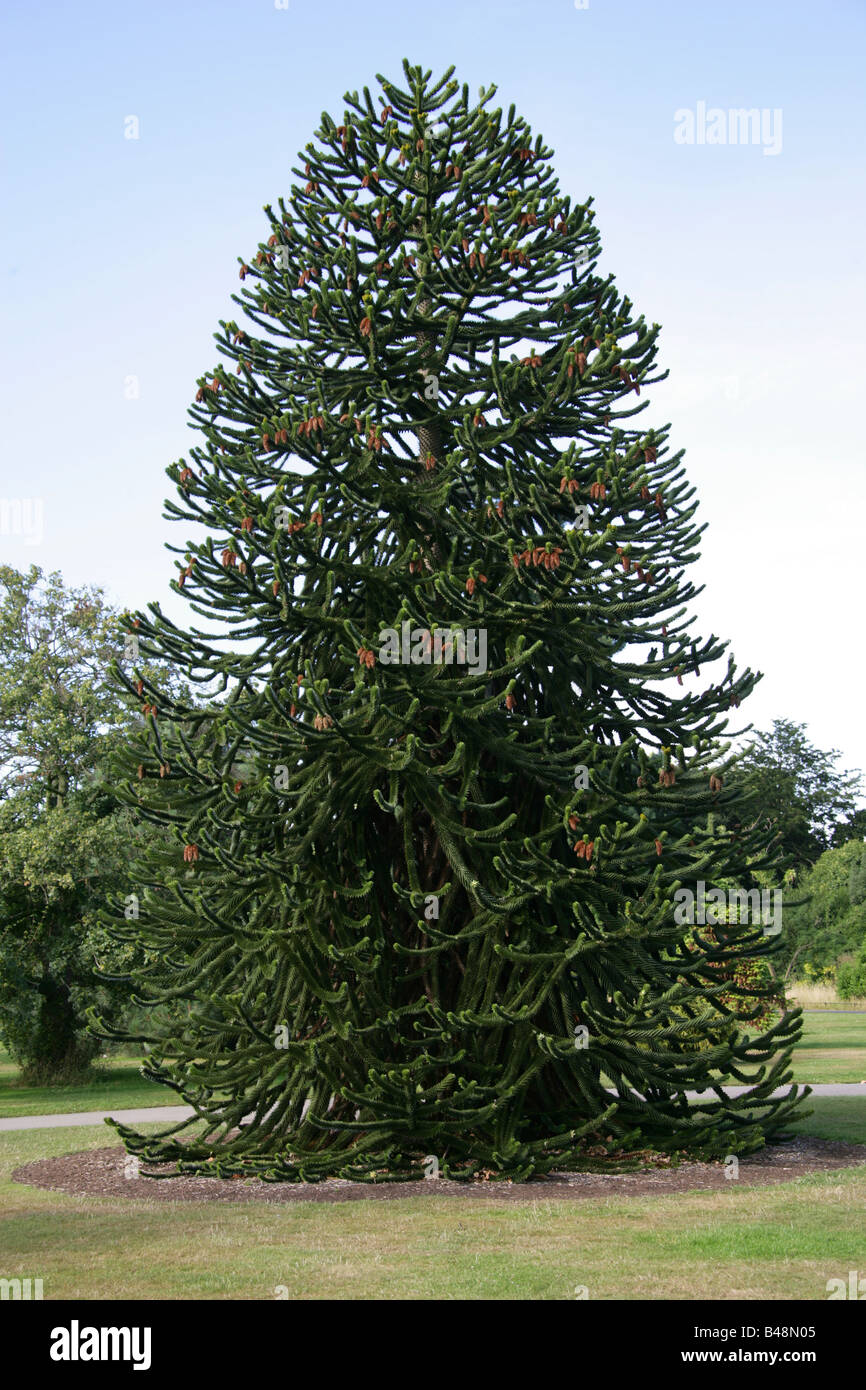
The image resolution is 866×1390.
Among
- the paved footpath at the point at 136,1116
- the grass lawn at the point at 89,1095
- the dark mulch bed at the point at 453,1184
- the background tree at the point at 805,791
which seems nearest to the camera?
the dark mulch bed at the point at 453,1184

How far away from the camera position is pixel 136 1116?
61.2ft

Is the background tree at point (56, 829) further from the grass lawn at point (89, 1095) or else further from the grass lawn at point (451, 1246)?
the grass lawn at point (451, 1246)

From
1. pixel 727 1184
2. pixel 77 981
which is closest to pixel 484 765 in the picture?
pixel 727 1184

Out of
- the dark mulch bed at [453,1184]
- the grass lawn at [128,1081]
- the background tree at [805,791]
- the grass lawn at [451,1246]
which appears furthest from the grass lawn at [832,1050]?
the background tree at [805,791]

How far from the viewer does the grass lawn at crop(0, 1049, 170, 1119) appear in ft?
68.8

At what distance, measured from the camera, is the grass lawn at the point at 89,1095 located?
Result: 68.8 feet

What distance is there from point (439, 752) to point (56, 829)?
44.3 ft

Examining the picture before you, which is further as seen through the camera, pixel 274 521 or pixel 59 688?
pixel 59 688

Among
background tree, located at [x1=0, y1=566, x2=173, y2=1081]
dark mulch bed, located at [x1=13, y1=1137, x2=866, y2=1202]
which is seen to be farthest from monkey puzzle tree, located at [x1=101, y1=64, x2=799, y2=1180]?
background tree, located at [x1=0, y1=566, x2=173, y2=1081]

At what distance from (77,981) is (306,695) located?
16.0 metres

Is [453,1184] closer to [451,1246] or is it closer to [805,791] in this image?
[451,1246]

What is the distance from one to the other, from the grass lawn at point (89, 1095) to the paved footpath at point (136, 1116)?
2.55ft

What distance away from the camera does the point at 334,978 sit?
12.3 metres

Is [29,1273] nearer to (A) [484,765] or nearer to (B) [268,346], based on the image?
(A) [484,765]
